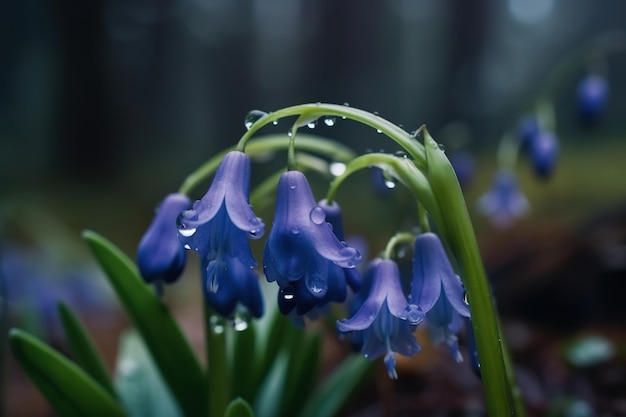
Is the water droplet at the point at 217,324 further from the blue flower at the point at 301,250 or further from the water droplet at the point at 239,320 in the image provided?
the blue flower at the point at 301,250

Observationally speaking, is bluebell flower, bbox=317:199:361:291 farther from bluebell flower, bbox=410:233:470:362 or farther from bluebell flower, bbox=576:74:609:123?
bluebell flower, bbox=576:74:609:123

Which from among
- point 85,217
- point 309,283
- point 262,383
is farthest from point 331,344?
point 85,217

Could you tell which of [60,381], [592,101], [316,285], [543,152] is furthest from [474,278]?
[592,101]

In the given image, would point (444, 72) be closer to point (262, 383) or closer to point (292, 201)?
point (262, 383)

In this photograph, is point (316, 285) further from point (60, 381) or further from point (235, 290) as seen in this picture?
point (60, 381)

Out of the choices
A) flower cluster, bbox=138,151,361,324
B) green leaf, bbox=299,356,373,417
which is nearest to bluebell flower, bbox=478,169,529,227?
green leaf, bbox=299,356,373,417
